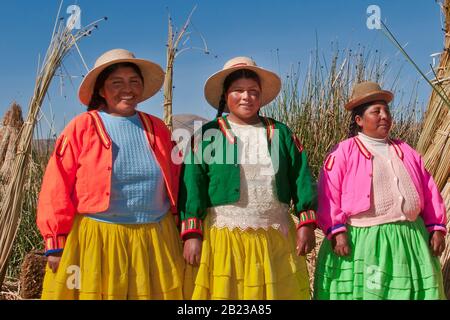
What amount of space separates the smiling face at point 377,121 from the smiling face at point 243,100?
64cm

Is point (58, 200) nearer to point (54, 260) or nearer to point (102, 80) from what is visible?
point (54, 260)

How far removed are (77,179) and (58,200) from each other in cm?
14

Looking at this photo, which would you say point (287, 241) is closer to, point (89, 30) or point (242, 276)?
point (242, 276)

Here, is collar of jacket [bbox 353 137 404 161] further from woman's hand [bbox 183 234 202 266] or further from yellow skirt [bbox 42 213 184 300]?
yellow skirt [bbox 42 213 184 300]

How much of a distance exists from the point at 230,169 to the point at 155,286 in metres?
0.69

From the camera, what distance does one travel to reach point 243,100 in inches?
117

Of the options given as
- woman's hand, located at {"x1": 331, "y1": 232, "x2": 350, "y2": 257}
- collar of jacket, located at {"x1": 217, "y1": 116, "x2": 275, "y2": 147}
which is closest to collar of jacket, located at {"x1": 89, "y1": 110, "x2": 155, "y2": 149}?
collar of jacket, located at {"x1": 217, "y1": 116, "x2": 275, "y2": 147}

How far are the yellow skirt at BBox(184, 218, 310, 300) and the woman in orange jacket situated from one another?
0.15 metres

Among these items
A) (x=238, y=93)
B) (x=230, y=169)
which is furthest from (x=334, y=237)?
(x=238, y=93)

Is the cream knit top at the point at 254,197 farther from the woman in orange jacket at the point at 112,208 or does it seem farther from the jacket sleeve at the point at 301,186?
the woman in orange jacket at the point at 112,208

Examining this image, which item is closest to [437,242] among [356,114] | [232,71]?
[356,114]

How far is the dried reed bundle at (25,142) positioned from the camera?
12.3ft

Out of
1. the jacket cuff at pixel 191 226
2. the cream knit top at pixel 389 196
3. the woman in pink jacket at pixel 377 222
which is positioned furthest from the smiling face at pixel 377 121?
the jacket cuff at pixel 191 226

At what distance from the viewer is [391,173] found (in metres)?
3.08
